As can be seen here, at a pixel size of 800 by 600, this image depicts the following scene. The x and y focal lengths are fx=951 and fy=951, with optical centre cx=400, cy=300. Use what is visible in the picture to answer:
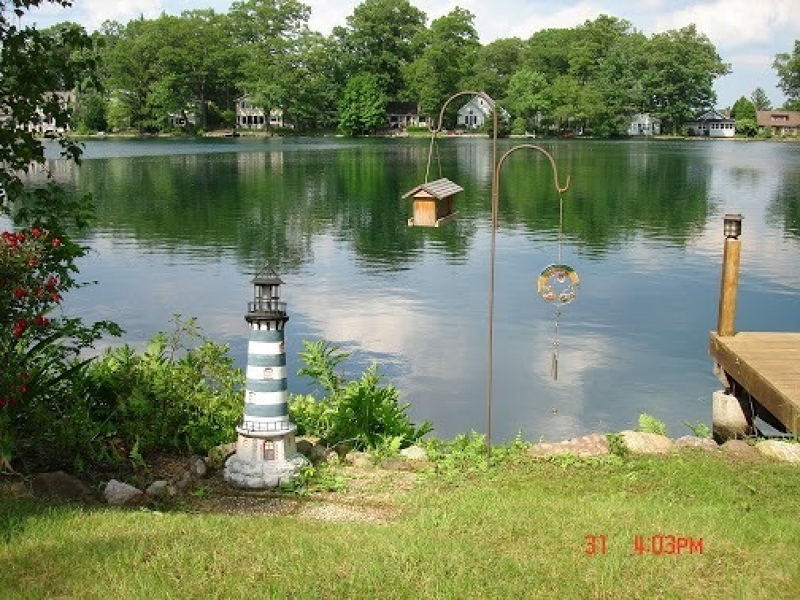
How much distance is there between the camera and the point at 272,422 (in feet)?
27.1

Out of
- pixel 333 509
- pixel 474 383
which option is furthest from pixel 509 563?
pixel 474 383

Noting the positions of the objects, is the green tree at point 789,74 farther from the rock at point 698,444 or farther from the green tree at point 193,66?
the rock at point 698,444

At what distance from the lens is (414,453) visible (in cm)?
908

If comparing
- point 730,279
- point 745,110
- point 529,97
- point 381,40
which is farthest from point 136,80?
point 730,279

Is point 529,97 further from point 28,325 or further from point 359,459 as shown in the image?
point 28,325

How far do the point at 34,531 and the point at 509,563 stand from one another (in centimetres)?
294

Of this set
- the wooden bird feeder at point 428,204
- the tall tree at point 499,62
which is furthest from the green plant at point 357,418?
the tall tree at point 499,62

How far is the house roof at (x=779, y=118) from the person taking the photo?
432 feet

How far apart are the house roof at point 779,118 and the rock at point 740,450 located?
133433mm

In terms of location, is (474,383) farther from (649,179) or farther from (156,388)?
(649,179)

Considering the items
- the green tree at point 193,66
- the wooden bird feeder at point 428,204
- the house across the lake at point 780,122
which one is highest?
the green tree at point 193,66

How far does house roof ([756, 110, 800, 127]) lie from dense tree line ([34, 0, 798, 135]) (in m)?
11.1

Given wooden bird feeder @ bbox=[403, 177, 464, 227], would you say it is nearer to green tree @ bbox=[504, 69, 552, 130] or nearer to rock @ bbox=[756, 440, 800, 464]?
rock @ bbox=[756, 440, 800, 464]
